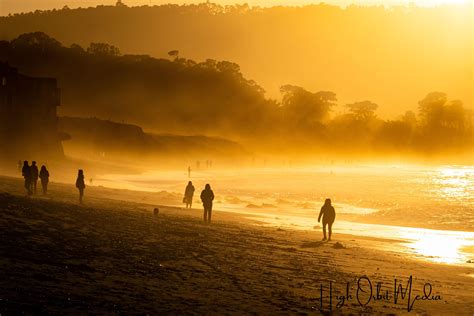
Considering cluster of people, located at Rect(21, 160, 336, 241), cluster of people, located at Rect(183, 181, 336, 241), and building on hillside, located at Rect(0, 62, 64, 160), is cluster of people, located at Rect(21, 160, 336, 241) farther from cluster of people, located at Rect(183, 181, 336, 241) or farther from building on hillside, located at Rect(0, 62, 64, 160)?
building on hillside, located at Rect(0, 62, 64, 160)

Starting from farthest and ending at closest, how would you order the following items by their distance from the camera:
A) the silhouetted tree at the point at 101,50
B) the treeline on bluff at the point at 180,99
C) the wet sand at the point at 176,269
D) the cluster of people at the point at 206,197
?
the silhouetted tree at the point at 101,50 < the treeline on bluff at the point at 180,99 < the cluster of people at the point at 206,197 < the wet sand at the point at 176,269

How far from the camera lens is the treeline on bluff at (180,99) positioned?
6344 inches

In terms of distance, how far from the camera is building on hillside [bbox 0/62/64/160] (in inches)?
2250

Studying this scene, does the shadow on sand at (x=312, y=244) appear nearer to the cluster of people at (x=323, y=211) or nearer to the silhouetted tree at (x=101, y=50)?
the cluster of people at (x=323, y=211)

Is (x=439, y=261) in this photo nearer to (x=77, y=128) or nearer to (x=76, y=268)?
(x=76, y=268)

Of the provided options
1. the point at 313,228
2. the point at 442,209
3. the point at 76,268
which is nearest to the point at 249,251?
the point at 76,268

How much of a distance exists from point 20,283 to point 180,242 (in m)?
7.34

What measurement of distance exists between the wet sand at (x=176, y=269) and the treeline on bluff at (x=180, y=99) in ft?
445

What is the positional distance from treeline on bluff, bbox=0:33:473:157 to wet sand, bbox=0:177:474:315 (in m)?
136

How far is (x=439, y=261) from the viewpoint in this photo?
66.4 feet

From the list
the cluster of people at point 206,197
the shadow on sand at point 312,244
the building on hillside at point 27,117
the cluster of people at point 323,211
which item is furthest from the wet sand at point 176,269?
the building on hillside at point 27,117

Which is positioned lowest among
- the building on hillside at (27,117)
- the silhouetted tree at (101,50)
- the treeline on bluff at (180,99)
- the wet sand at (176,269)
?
the wet sand at (176,269)

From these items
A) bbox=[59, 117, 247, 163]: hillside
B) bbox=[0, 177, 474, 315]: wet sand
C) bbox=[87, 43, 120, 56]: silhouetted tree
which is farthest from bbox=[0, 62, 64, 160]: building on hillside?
bbox=[87, 43, 120, 56]: silhouetted tree

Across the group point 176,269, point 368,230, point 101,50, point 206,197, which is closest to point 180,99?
point 101,50
